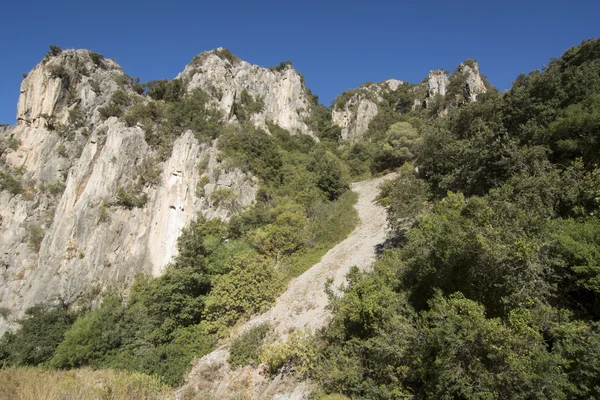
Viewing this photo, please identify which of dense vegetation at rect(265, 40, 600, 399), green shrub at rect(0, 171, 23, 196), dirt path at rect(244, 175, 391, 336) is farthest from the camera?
green shrub at rect(0, 171, 23, 196)

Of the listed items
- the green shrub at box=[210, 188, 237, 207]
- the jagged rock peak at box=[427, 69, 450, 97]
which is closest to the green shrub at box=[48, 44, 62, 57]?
the green shrub at box=[210, 188, 237, 207]

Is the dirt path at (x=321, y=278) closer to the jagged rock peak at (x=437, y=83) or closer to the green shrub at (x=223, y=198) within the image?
the green shrub at (x=223, y=198)

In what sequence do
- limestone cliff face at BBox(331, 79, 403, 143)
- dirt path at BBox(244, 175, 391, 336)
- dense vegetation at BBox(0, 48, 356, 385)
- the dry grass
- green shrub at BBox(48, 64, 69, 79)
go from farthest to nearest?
limestone cliff face at BBox(331, 79, 403, 143)
green shrub at BBox(48, 64, 69, 79)
dense vegetation at BBox(0, 48, 356, 385)
dirt path at BBox(244, 175, 391, 336)
the dry grass

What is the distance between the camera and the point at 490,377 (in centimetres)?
622

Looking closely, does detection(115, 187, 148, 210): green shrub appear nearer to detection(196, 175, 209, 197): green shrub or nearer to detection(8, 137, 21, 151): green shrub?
detection(196, 175, 209, 197): green shrub

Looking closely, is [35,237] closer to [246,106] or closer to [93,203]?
[93,203]

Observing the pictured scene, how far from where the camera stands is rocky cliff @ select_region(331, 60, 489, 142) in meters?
49.2

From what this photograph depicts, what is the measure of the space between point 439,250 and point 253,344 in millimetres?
8987

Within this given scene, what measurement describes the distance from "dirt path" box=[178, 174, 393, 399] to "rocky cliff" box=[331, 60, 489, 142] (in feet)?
108

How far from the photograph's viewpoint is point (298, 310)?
15570mm

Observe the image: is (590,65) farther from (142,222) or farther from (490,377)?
(142,222)

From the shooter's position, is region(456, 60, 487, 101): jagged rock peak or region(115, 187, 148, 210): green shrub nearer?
region(115, 187, 148, 210): green shrub

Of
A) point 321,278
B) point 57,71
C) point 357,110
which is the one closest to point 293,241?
point 321,278

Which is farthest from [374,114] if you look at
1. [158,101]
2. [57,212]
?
[57,212]
